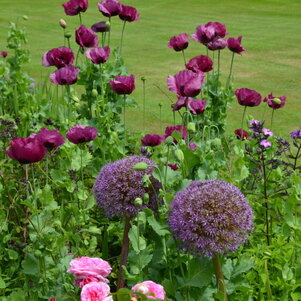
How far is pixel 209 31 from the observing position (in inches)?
151

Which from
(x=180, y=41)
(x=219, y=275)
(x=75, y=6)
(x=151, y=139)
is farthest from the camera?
(x=75, y=6)

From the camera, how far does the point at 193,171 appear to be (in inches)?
112

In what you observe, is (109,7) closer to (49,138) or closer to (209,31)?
(209,31)

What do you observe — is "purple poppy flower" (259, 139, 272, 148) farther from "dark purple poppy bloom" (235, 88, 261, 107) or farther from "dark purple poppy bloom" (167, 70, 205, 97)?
"dark purple poppy bloom" (167, 70, 205, 97)

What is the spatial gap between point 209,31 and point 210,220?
77.0 inches

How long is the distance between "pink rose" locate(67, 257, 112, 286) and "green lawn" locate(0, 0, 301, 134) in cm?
204

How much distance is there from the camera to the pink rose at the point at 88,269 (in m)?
2.15

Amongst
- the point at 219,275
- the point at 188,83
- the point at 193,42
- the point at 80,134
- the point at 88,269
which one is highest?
the point at 188,83

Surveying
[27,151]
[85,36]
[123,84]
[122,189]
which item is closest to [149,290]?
[122,189]

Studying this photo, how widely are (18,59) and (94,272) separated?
→ 3634mm

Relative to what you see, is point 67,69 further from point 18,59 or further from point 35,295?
point 18,59

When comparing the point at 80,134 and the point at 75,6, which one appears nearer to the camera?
the point at 80,134

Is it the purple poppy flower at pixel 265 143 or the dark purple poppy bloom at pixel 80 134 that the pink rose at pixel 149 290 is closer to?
the dark purple poppy bloom at pixel 80 134

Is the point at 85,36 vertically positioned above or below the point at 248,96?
above
